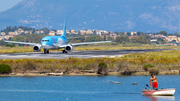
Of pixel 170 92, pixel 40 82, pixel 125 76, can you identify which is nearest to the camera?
pixel 170 92

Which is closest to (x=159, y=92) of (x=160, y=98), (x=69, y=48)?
(x=160, y=98)

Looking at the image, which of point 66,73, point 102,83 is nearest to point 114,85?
point 102,83

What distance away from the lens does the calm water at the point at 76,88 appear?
128ft

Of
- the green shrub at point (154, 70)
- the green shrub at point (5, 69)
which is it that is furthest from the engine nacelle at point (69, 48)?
the green shrub at point (154, 70)

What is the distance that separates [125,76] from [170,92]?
16686mm

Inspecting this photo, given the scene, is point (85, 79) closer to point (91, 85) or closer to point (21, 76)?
point (91, 85)

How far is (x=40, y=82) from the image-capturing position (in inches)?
1967

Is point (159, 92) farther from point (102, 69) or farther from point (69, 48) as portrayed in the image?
point (69, 48)

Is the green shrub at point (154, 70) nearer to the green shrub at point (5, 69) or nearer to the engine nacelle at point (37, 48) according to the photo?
the green shrub at point (5, 69)

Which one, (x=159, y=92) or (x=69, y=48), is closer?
(x=159, y=92)

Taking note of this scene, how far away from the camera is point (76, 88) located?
44.7m

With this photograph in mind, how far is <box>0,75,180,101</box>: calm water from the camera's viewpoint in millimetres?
39000

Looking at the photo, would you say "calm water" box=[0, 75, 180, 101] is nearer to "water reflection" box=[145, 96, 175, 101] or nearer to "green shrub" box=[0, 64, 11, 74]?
"water reflection" box=[145, 96, 175, 101]

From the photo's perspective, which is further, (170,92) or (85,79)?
(85,79)
